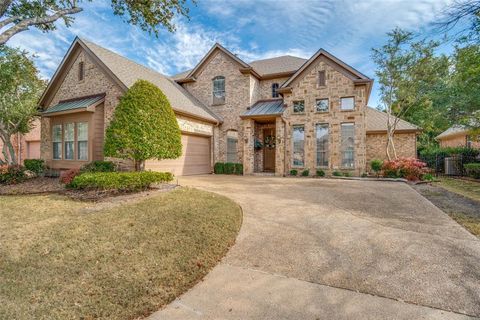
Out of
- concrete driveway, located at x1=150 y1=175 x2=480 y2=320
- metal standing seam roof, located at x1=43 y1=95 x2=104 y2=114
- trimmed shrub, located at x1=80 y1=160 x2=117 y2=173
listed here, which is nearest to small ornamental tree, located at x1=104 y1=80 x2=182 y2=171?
trimmed shrub, located at x1=80 y1=160 x2=117 y2=173

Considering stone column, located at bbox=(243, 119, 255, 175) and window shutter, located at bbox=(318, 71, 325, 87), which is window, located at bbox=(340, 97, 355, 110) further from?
stone column, located at bbox=(243, 119, 255, 175)

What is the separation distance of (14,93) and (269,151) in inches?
616

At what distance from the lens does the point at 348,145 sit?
14.3 meters

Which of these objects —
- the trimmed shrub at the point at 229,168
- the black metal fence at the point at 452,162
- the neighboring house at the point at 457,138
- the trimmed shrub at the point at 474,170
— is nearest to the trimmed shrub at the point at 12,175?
the trimmed shrub at the point at 229,168

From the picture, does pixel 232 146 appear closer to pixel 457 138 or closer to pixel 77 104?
pixel 77 104

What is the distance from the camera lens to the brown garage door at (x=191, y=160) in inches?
509

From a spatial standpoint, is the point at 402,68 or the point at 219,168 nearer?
the point at 402,68

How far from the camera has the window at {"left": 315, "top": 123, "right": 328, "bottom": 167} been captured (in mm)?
14664

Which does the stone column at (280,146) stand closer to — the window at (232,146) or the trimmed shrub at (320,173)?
the trimmed shrub at (320,173)

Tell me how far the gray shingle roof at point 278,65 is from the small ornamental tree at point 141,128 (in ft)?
34.1

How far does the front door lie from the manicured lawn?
1101cm

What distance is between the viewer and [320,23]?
446 inches

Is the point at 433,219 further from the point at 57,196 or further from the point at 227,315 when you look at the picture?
the point at 57,196

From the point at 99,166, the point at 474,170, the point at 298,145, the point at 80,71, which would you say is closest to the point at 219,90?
the point at 298,145
